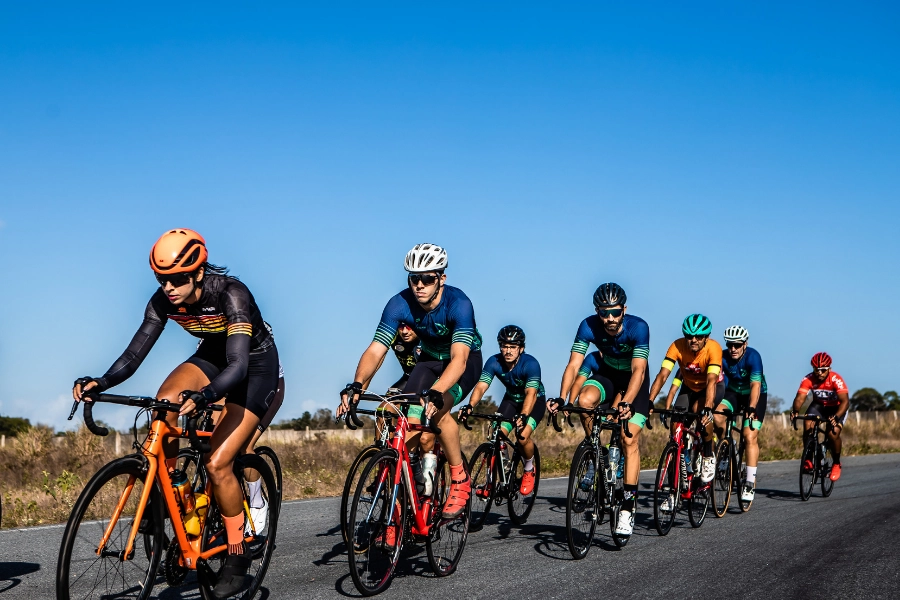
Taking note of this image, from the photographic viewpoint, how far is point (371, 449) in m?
6.52

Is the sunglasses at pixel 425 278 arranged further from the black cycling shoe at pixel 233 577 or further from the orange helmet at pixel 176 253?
the black cycling shoe at pixel 233 577

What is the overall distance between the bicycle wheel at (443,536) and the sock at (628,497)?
201cm

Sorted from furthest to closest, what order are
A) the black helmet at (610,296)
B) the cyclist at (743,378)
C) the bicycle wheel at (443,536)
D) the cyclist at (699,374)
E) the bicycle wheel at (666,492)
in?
the cyclist at (743,378), the cyclist at (699,374), the bicycle wheel at (666,492), the black helmet at (610,296), the bicycle wheel at (443,536)

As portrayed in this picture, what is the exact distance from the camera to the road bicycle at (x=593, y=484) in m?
8.04

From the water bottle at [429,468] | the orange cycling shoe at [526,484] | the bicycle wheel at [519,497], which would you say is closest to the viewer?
the water bottle at [429,468]

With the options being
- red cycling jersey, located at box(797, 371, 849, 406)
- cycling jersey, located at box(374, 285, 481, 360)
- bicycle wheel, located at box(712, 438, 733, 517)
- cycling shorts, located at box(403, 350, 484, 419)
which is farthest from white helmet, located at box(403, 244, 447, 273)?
red cycling jersey, located at box(797, 371, 849, 406)

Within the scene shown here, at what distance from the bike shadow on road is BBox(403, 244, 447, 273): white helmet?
144 inches

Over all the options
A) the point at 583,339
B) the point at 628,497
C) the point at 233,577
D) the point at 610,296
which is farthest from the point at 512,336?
the point at 233,577

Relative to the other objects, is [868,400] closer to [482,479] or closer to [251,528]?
[482,479]

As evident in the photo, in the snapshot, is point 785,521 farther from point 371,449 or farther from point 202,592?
point 202,592

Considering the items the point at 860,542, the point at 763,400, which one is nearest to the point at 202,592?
the point at 860,542

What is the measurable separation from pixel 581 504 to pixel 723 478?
442cm

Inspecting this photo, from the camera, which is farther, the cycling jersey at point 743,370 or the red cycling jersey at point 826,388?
the red cycling jersey at point 826,388

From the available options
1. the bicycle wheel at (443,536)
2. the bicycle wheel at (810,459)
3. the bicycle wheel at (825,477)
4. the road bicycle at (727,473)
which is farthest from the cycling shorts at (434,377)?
the bicycle wheel at (825,477)
